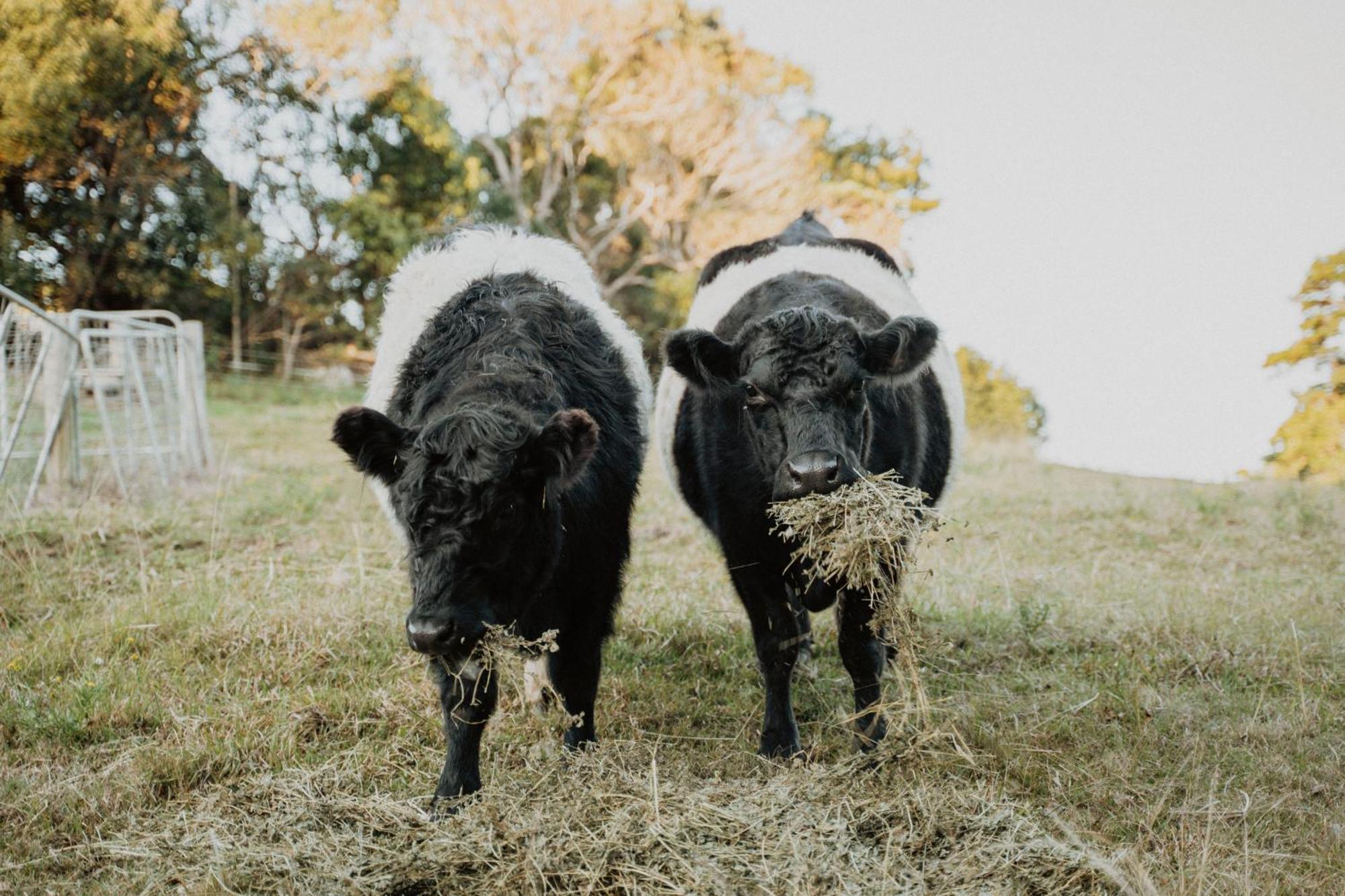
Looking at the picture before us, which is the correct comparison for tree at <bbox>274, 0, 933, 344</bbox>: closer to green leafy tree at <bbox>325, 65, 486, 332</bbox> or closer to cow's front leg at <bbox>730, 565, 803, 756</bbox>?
green leafy tree at <bbox>325, 65, 486, 332</bbox>

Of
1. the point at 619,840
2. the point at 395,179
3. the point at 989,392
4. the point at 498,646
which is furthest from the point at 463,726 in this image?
the point at 989,392

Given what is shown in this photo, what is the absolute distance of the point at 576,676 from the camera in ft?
13.3

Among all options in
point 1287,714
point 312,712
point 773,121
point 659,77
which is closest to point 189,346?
point 312,712

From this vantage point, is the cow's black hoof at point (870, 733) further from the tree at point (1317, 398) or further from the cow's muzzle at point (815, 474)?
the tree at point (1317, 398)

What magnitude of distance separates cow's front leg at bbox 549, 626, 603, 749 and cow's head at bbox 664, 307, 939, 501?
108cm

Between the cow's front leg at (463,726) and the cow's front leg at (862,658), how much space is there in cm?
151

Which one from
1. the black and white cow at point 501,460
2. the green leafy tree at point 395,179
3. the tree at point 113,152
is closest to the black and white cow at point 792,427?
the black and white cow at point 501,460

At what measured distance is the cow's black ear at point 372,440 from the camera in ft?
10.4

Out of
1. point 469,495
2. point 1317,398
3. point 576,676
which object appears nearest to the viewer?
point 469,495

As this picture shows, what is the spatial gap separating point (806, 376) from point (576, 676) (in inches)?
63.5

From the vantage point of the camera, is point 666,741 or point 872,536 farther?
point 666,741

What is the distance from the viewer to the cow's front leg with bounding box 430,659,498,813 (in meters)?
3.41

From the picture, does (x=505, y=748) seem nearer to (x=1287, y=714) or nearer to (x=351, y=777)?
(x=351, y=777)

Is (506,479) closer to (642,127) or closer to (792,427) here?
(792,427)
